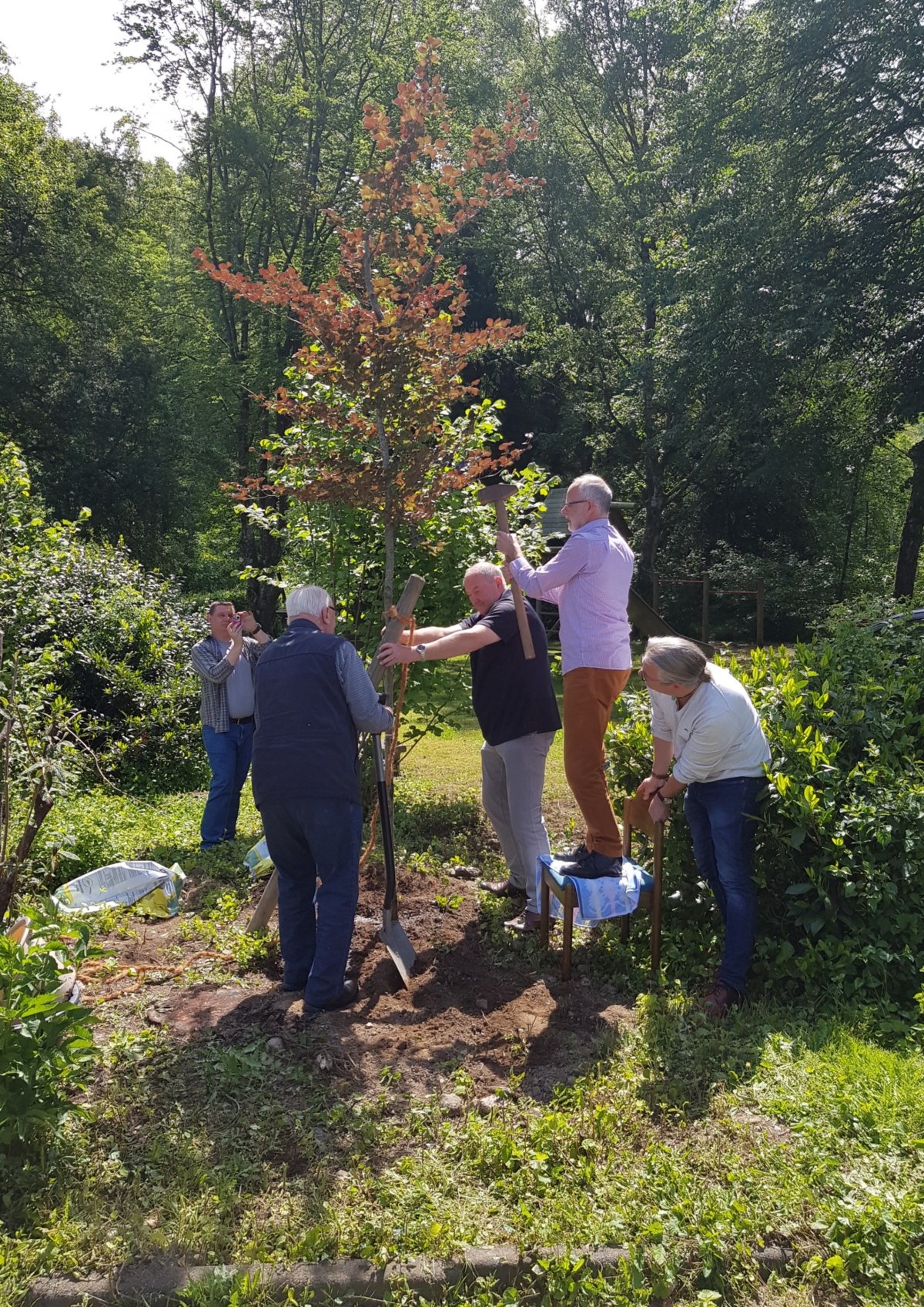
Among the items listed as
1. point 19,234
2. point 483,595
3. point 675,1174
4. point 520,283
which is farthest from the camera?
point 520,283

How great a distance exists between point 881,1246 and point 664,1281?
65cm

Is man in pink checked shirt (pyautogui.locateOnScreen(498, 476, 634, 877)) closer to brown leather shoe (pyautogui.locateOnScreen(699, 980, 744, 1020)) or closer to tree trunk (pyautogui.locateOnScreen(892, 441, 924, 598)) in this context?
brown leather shoe (pyautogui.locateOnScreen(699, 980, 744, 1020))

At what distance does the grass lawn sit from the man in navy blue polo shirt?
910 millimetres

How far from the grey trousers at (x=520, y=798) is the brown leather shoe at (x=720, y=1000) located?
→ 48.0 inches

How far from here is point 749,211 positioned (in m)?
18.0

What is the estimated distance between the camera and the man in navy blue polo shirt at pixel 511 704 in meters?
4.98

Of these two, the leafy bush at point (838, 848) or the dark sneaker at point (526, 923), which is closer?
the leafy bush at point (838, 848)

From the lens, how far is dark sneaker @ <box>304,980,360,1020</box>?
13.1ft

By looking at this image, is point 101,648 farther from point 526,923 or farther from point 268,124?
point 268,124

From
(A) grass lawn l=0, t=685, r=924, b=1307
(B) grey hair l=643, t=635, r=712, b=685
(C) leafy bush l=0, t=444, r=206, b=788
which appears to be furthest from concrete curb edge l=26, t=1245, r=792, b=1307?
(C) leafy bush l=0, t=444, r=206, b=788

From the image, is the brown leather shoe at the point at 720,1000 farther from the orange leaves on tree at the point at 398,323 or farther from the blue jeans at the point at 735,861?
the orange leaves on tree at the point at 398,323

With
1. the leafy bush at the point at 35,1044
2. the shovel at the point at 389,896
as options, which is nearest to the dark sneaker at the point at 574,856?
the shovel at the point at 389,896

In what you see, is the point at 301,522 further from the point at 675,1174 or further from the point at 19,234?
the point at 19,234

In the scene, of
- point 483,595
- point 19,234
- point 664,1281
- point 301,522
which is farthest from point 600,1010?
point 19,234
